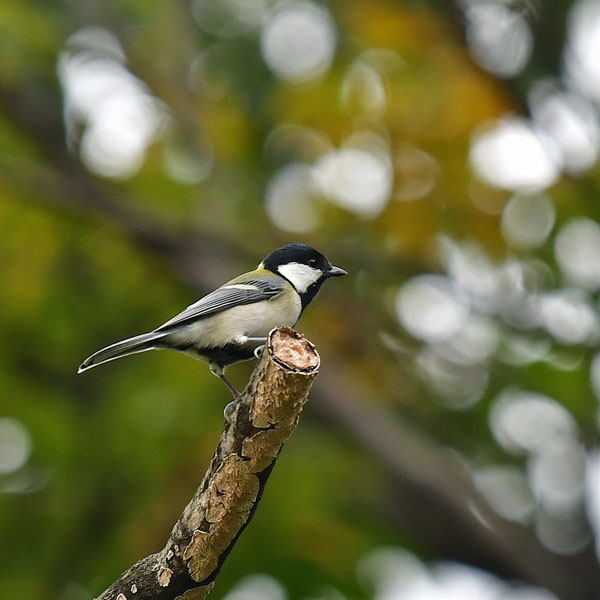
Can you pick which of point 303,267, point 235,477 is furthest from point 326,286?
point 235,477

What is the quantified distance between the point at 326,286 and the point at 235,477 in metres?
5.10

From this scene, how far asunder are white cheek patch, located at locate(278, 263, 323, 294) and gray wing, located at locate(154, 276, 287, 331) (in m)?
0.17

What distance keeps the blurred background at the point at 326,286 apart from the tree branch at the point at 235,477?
11.8 ft

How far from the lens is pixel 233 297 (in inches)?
198

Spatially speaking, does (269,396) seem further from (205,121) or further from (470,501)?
(205,121)

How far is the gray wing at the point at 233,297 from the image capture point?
4.82 m

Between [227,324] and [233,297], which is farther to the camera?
[233,297]

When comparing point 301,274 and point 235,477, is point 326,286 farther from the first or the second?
point 235,477

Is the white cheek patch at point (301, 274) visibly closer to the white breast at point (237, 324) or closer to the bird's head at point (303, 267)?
the bird's head at point (303, 267)

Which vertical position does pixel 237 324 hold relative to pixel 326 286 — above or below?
above

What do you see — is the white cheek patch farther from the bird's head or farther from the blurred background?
the blurred background

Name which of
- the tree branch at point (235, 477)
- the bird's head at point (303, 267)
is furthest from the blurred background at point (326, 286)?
Result: the tree branch at point (235, 477)

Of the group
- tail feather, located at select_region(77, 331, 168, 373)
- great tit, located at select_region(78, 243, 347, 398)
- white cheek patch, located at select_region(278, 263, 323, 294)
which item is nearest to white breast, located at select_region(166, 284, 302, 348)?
great tit, located at select_region(78, 243, 347, 398)

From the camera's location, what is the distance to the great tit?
4707 mm
